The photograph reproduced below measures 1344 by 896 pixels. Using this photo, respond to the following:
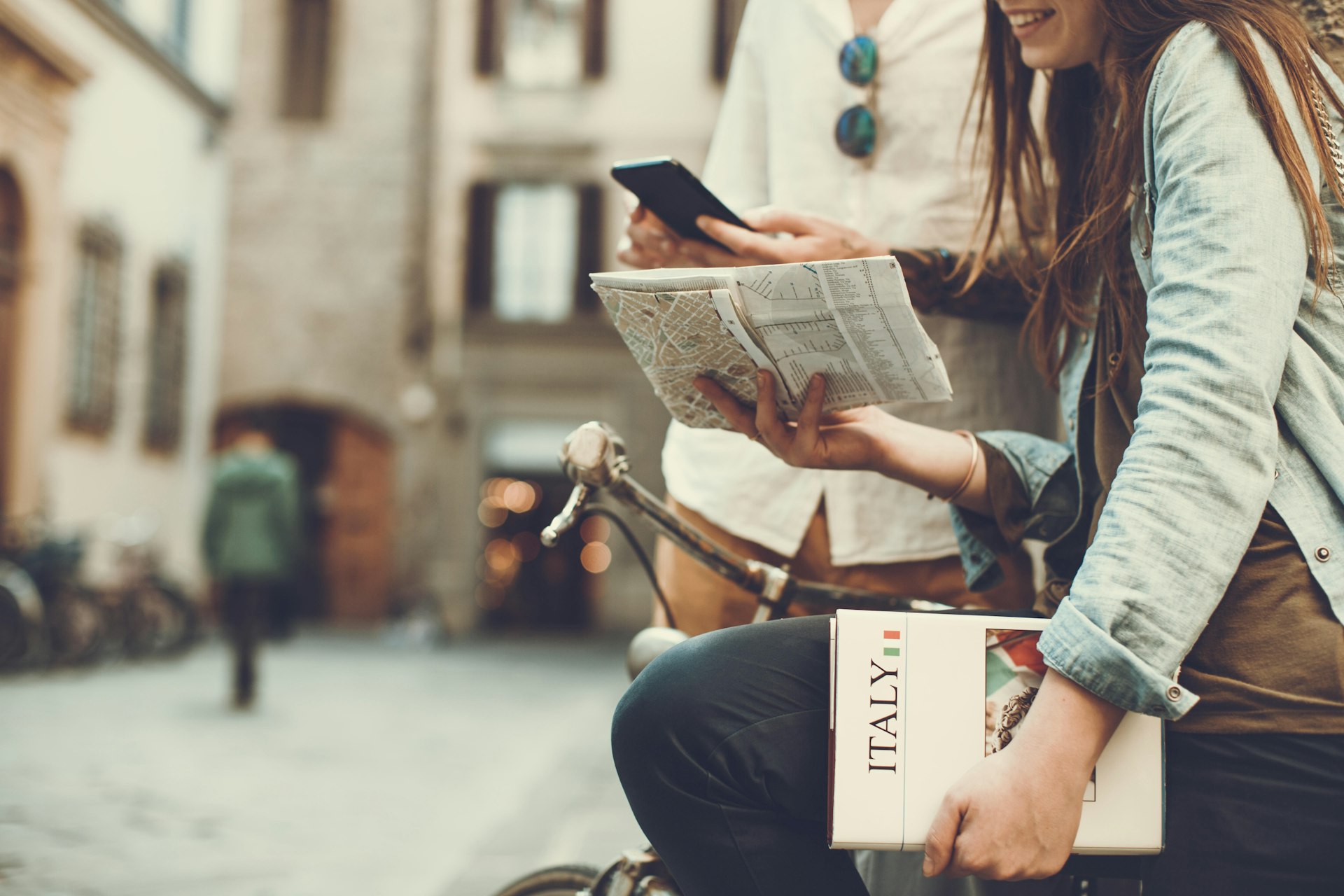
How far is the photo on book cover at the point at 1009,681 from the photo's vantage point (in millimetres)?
1147

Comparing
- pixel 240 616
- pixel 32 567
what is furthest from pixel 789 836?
pixel 32 567

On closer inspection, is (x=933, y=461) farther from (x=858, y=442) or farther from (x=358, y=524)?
(x=358, y=524)

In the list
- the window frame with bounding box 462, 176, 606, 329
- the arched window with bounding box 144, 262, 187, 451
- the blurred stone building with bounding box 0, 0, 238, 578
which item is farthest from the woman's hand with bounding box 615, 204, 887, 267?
the window frame with bounding box 462, 176, 606, 329

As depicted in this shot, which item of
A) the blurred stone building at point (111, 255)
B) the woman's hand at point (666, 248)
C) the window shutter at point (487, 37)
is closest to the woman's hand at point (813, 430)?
the woman's hand at point (666, 248)

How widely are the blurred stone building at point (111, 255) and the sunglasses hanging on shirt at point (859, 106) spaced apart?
452 inches

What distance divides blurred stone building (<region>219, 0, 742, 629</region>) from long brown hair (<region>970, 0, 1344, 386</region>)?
16.1 metres

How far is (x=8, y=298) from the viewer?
1187cm

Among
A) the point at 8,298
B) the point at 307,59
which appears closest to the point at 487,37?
the point at 307,59

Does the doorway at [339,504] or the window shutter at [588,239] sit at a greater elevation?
the window shutter at [588,239]

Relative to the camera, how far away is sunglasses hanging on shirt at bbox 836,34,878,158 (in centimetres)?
180

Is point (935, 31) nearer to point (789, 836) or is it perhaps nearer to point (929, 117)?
point (929, 117)

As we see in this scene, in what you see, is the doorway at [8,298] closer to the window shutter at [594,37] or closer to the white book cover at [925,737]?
the window shutter at [594,37]

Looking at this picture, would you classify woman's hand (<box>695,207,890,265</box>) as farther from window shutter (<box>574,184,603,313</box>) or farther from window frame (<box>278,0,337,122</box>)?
window frame (<box>278,0,337,122</box>)

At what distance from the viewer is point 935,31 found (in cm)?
182
